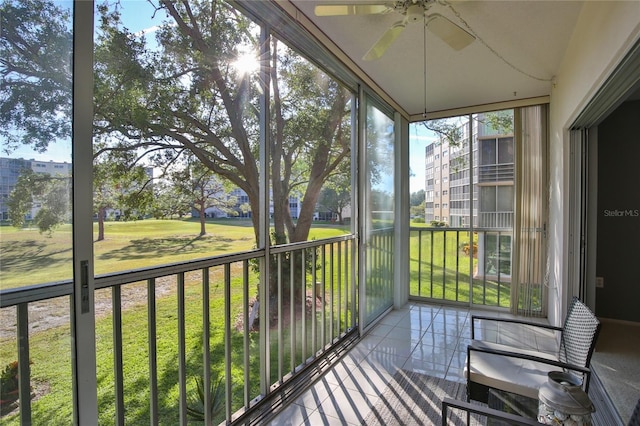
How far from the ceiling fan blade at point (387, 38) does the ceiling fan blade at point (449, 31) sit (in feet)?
0.52

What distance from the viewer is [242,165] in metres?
2.28

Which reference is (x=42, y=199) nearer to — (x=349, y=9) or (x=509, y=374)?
(x=349, y=9)

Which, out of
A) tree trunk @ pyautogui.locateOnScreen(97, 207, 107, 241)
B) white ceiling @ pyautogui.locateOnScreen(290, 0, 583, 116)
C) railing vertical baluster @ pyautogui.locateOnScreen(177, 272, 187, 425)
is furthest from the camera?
white ceiling @ pyautogui.locateOnScreen(290, 0, 583, 116)

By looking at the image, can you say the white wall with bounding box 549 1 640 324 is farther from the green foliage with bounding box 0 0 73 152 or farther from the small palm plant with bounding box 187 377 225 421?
the small palm plant with bounding box 187 377 225 421

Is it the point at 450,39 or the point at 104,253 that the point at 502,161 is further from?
the point at 104,253

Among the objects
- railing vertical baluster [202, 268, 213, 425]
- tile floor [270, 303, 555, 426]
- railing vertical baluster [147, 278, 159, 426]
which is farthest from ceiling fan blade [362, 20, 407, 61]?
tile floor [270, 303, 555, 426]

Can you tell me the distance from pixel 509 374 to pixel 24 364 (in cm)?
209

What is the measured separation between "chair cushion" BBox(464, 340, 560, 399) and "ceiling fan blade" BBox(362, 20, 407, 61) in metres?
1.89

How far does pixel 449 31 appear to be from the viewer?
73.9 inches

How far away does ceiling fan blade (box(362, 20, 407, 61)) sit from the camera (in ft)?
5.94

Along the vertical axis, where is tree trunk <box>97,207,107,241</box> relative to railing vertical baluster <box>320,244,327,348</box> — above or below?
above

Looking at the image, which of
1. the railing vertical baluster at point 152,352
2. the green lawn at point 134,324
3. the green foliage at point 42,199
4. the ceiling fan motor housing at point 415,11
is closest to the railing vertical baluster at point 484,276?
the green lawn at point 134,324

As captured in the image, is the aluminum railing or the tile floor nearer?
the aluminum railing

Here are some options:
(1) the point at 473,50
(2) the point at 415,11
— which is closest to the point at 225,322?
(2) the point at 415,11
